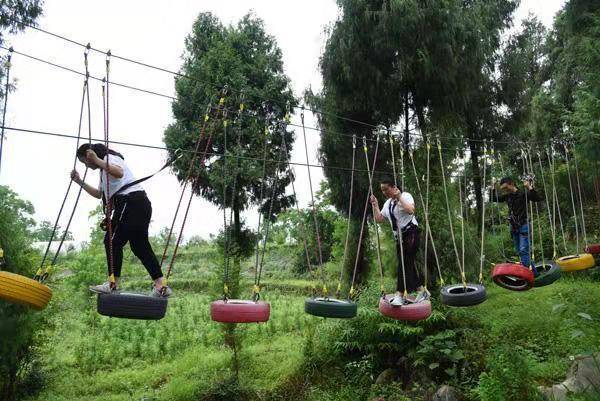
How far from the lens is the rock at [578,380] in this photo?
6.37 metres

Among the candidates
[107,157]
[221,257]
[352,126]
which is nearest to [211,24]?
[352,126]

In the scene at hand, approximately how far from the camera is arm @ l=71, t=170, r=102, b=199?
439cm

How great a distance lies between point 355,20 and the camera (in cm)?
980

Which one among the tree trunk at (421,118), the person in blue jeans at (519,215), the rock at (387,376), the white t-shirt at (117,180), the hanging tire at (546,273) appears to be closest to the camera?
the white t-shirt at (117,180)

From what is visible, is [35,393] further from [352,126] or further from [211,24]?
[211,24]

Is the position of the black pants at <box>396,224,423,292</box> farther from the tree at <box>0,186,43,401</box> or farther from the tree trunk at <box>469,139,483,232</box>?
the tree trunk at <box>469,139,483,232</box>

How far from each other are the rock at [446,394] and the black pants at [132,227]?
4.90 metres

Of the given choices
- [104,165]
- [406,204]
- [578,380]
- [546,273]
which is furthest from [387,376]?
[104,165]

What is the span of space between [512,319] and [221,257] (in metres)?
5.29

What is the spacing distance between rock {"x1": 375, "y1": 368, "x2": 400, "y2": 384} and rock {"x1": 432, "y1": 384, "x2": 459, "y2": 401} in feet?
3.39

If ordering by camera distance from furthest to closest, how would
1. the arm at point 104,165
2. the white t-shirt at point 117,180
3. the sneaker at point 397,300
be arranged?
1. the sneaker at point 397,300
2. the white t-shirt at point 117,180
3. the arm at point 104,165

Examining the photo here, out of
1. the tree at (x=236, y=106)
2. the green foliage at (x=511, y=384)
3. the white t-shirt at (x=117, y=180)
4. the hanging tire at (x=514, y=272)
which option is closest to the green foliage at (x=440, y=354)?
the green foliage at (x=511, y=384)

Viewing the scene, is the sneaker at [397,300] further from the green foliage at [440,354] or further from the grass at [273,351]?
the green foliage at [440,354]

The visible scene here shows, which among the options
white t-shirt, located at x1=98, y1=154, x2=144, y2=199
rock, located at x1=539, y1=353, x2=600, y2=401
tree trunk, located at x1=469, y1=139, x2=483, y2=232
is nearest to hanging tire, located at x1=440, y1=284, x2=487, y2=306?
rock, located at x1=539, y1=353, x2=600, y2=401
